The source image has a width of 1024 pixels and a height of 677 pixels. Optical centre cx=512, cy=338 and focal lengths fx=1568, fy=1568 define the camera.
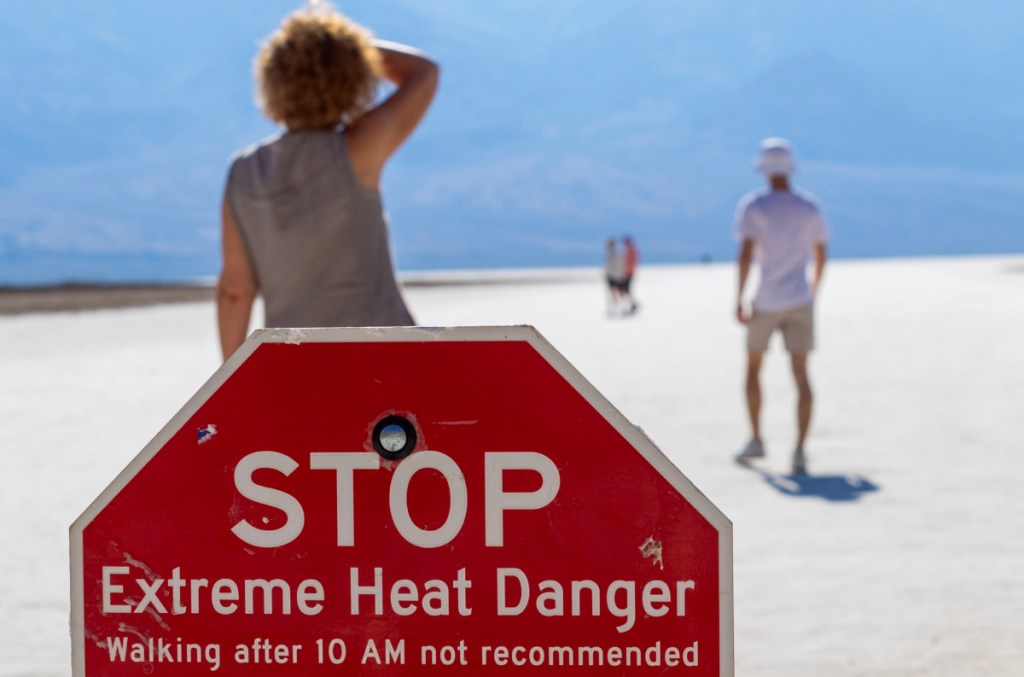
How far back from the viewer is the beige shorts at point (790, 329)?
26.2 ft

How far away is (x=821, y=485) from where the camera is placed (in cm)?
736

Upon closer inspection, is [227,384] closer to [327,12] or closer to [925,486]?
[327,12]

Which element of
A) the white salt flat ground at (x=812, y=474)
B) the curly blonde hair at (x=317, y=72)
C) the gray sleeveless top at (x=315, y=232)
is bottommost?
the white salt flat ground at (x=812, y=474)

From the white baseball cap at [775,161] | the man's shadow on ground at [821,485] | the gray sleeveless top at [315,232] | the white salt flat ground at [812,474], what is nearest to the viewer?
the gray sleeveless top at [315,232]

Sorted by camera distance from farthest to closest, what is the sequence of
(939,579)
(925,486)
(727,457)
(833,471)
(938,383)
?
(938,383) → (727,457) → (833,471) → (925,486) → (939,579)

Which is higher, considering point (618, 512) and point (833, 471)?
point (618, 512)

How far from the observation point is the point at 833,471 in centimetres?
785

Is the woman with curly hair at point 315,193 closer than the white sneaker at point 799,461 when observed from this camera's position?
Yes

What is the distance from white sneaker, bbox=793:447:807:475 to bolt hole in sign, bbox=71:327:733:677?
609cm

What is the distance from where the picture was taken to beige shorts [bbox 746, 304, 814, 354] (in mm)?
7988

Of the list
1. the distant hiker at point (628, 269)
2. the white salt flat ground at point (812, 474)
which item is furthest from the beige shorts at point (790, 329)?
the distant hiker at point (628, 269)

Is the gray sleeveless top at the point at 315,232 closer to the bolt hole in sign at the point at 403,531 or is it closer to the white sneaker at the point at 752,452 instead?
the bolt hole in sign at the point at 403,531

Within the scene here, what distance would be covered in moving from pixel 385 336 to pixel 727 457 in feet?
22.0

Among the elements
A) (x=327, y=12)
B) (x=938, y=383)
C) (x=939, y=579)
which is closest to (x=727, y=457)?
(x=939, y=579)
